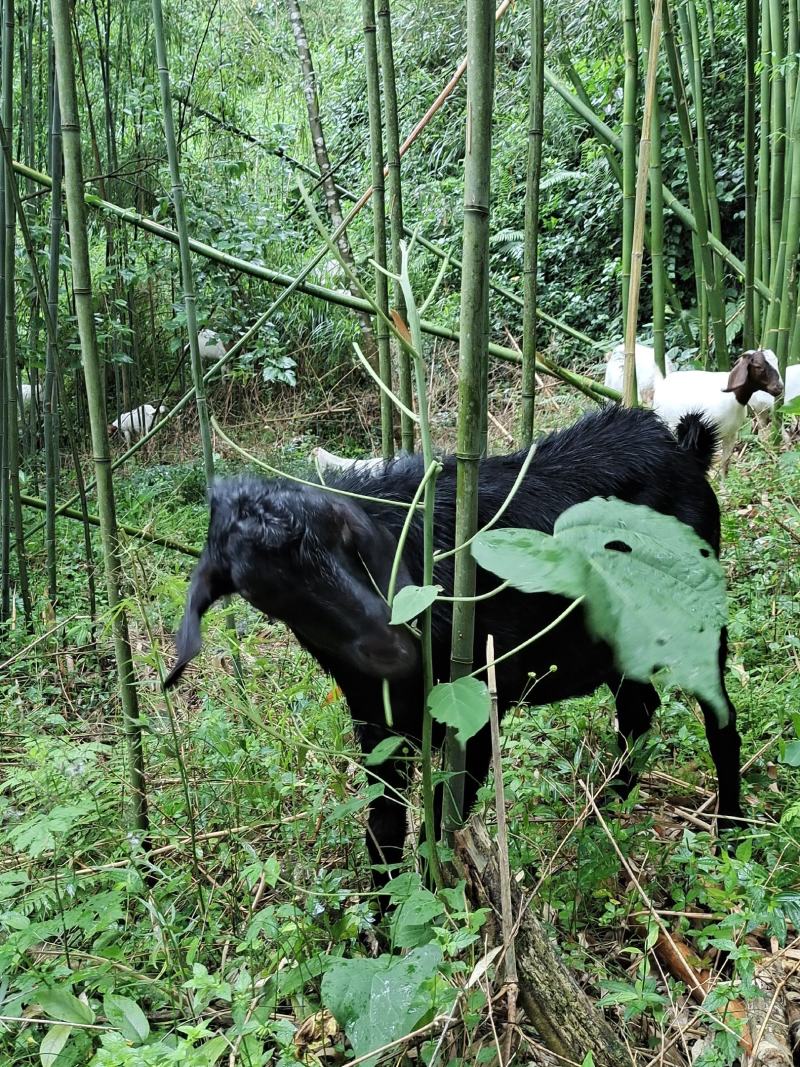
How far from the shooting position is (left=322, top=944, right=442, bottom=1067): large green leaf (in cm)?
132

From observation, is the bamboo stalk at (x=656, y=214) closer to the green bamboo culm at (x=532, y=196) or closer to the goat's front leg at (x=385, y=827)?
the green bamboo culm at (x=532, y=196)

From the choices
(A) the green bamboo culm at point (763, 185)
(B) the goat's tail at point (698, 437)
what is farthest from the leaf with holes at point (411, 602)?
(A) the green bamboo culm at point (763, 185)

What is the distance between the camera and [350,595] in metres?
1.63

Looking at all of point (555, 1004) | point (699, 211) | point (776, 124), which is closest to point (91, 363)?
point (555, 1004)

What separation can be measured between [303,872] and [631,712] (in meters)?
1.22

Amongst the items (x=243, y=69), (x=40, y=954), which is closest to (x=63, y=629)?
(x=40, y=954)

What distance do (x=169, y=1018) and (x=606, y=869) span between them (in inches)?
40.2

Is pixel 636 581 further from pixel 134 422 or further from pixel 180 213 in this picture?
pixel 134 422

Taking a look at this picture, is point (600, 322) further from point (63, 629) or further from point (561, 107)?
point (63, 629)

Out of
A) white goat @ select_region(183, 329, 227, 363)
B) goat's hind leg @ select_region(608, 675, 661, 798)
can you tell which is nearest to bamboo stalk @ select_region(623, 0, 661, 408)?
goat's hind leg @ select_region(608, 675, 661, 798)

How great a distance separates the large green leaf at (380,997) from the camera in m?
1.32

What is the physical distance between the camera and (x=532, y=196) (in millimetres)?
2662

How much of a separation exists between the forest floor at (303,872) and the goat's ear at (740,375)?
51.1 inches

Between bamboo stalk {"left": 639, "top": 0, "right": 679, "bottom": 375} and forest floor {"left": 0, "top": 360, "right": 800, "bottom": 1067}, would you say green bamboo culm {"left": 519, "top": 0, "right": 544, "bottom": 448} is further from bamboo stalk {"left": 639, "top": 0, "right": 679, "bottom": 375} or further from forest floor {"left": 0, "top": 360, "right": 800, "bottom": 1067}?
forest floor {"left": 0, "top": 360, "right": 800, "bottom": 1067}
